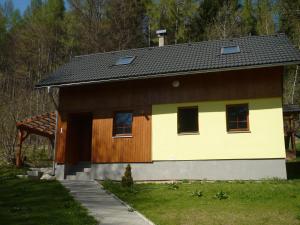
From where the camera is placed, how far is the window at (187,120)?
46.7 ft

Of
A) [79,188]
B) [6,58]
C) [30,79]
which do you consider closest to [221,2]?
[30,79]

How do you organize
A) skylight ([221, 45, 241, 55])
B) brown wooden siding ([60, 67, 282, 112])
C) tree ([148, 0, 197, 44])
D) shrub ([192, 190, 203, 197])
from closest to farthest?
shrub ([192, 190, 203, 197])
brown wooden siding ([60, 67, 282, 112])
skylight ([221, 45, 241, 55])
tree ([148, 0, 197, 44])

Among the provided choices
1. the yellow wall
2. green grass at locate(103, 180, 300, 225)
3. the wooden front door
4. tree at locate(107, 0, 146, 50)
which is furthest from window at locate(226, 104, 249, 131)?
tree at locate(107, 0, 146, 50)

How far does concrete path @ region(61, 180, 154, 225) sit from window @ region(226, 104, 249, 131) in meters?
5.24

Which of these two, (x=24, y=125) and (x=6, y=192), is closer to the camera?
(x=6, y=192)

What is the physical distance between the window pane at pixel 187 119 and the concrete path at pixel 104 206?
12.5 ft

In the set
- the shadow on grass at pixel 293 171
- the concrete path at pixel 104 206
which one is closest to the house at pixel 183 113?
the shadow on grass at pixel 293 171

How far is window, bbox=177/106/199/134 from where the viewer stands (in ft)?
46.7

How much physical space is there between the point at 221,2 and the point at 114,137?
2303cm

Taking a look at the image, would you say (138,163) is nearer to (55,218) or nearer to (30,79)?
(55,218)

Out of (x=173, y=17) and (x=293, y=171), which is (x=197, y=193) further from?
(x=173, y=17)

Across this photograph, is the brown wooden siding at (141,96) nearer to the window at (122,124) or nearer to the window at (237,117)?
the window at (122,124)

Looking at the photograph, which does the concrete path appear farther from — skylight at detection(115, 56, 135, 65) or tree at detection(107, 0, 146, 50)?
tree at detection(107, 0, 146, 50)

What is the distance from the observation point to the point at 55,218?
25.8 feet
